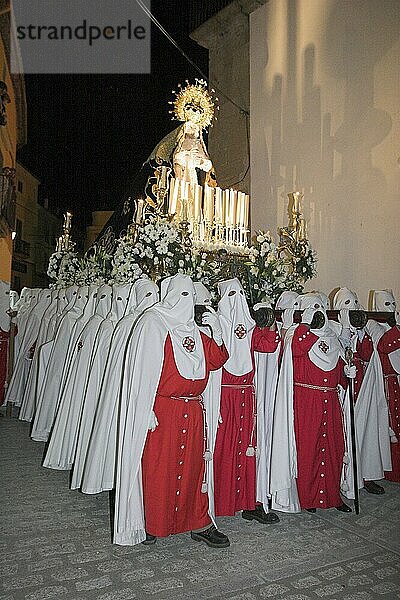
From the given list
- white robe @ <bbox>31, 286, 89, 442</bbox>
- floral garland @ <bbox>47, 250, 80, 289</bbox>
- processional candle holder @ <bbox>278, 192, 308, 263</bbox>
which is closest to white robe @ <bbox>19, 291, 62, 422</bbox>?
floral garland @ <bbox>47, 250, 80, 289</bbox>

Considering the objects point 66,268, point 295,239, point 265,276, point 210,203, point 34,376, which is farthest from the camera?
point 66,268

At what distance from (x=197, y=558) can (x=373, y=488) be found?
7.22ft

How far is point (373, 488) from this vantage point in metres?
5.15

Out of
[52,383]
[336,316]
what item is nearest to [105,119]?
[52,383]

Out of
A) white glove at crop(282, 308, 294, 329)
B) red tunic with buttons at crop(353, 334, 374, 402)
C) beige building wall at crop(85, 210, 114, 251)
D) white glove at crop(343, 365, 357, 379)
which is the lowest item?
white glove at crop(343, 365, 357, 379)

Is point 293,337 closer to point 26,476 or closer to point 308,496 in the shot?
point 308,496

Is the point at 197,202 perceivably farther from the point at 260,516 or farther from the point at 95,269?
the point at 260,516

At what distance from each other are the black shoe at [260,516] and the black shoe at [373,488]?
125cm

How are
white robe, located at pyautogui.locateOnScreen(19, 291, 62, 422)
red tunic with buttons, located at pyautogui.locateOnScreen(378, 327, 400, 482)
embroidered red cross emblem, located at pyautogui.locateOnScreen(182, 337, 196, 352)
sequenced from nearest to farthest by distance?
embroidered red cross emblem, located at pyautogui.locateOnScreen(182, 337, 196, 352) < red tunic with buttons, located at pyautogui.locateOnScreen(378, 327, 400, 482) < white robe, located at pyautogui.locateOnScreen(19, 291, 62, 422)

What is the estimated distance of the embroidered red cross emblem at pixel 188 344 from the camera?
12.5 feet

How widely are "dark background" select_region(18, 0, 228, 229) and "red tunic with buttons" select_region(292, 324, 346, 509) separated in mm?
7895

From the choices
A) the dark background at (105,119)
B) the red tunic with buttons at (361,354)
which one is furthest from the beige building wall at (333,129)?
the dark background at (105,119)

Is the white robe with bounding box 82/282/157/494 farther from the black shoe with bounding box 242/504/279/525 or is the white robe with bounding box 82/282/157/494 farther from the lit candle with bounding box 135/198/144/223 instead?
the lit candle with bounding box 135/198/144/223

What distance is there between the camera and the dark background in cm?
1180
